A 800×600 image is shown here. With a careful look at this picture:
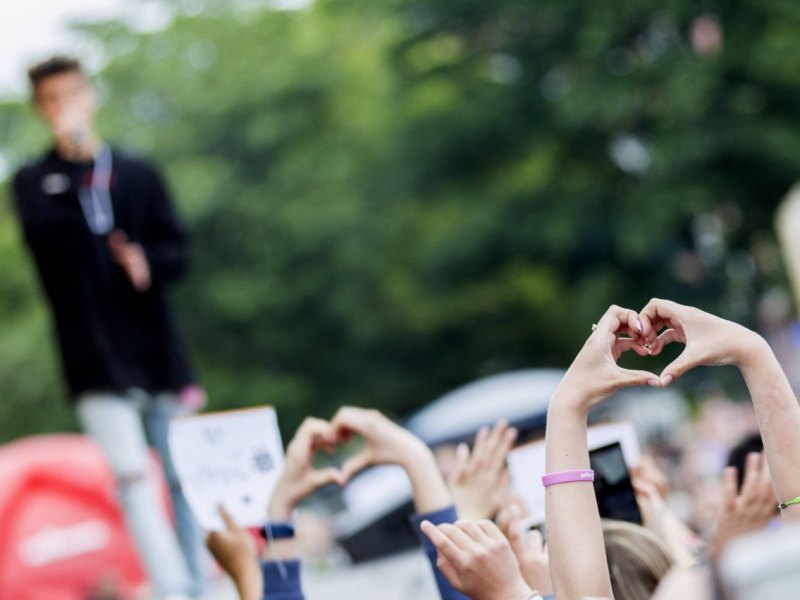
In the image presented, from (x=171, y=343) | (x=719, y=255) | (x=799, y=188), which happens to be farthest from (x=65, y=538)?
(x=719, y=255)

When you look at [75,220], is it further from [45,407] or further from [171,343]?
[45,407]

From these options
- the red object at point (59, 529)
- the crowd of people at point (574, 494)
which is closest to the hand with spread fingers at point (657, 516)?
the crowd of people at point (574, 494)

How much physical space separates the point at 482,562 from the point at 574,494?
7.7 inches

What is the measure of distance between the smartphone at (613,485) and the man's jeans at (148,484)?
191 cm

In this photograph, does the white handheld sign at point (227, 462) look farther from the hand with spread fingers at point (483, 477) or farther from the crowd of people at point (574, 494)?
the hand with spread fingers at point (483, 477)

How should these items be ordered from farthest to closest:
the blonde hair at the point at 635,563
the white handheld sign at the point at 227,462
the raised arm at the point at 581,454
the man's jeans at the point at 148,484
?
the man's jeans at the point at 148,484
the white handheld sign at the point at 227,462
the blonde hair at the point at 635,563
the raised arm at the point at 581,454

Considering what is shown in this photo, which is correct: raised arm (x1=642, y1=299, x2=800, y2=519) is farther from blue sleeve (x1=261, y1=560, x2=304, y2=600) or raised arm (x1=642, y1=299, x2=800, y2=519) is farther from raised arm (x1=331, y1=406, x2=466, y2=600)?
blue sleeve (x1=261, y1=560, x2=304, y2=600)

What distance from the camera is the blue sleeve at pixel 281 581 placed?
330cm

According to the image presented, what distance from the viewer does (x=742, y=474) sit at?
13.1 ft

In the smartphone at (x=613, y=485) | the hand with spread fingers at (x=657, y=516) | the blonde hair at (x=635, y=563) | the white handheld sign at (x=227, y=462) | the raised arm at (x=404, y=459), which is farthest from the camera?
the hand with spread fingers at (x=657, y=516)

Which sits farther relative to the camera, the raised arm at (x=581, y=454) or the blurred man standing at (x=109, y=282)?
the blurred man standing at (x=109, y=282)

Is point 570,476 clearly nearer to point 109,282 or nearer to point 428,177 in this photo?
point 109,282

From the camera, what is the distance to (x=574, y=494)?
8.73ft

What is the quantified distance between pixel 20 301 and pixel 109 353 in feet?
76.4
